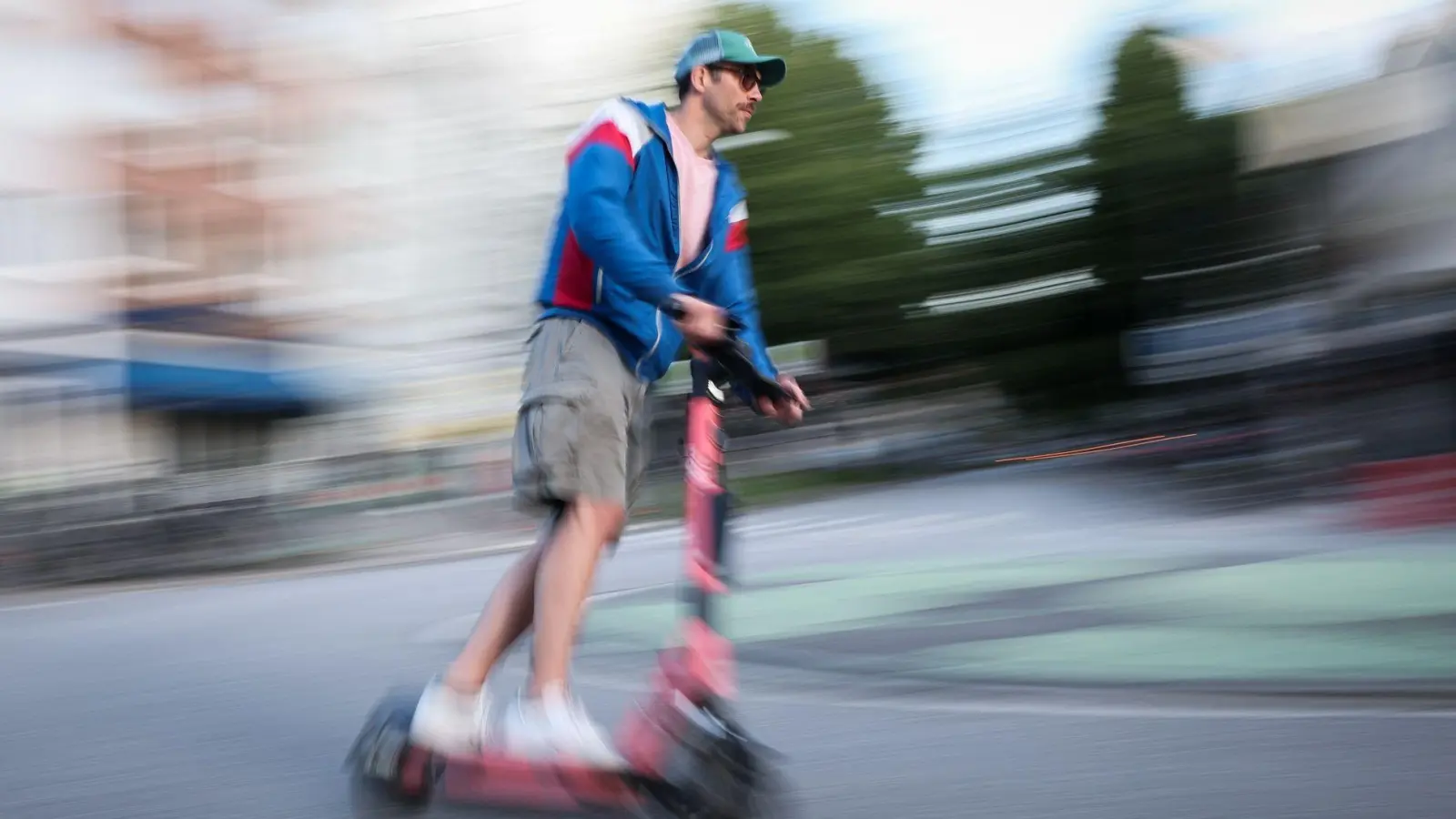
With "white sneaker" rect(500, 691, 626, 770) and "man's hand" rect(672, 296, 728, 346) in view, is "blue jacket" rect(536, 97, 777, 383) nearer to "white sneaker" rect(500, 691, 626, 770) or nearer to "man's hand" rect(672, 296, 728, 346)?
"man's hand" rect(672, 296, 728, 346)

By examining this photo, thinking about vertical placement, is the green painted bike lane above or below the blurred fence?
above

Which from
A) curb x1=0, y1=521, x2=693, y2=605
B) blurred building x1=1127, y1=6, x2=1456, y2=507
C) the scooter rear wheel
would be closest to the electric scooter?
the scooter rear wheel

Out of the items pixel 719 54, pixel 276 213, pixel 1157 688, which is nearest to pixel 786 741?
pixel 1157 688

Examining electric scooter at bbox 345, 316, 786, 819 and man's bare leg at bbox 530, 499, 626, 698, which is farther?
man's bare leg at bbox 530, 499, 626, 698

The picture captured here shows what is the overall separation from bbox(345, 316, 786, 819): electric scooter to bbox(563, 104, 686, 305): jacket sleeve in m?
0.19

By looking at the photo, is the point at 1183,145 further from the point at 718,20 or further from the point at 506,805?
Result: the point at 506,805

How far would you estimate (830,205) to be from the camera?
1373 inches

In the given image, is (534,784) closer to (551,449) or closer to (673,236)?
(551,449)

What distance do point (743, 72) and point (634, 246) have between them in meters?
0.51

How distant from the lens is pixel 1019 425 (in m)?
38.8

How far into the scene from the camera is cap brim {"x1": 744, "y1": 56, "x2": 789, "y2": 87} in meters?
3.52

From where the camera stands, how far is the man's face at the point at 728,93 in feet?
11.5

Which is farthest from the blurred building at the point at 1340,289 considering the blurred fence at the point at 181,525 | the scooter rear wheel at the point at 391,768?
the scooter rear wheel at the point at 391,768

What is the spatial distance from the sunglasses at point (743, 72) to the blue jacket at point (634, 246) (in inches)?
5.7
